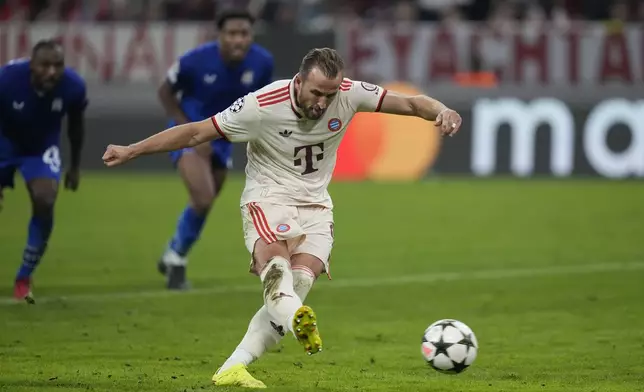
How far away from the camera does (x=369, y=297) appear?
11375mm

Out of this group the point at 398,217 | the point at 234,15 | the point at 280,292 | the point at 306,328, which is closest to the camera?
the point at 306,328

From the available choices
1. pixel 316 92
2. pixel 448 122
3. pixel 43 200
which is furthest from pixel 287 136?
pixel 43 200

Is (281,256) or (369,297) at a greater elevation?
(281,256)

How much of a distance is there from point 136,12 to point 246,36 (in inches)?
530

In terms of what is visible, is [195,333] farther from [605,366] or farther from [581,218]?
[581,218]

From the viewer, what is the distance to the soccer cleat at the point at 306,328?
6309 mm

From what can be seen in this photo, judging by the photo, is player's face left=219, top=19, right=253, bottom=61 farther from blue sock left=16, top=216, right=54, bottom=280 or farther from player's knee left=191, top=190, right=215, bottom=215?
blue sock left=16, top=216, right=54, bottom=280

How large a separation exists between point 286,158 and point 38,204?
3749 mm

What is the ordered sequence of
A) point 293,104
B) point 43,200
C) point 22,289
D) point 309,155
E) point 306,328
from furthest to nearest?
point 22,289 < point 43,200 < point 309,155 < point 293,104 < point 306,328

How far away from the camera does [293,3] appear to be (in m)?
24.4

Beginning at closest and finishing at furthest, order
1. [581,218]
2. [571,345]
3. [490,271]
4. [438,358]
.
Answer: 1. [438,358]
2. [571,345]
3. [490,271]
4. [581,218]

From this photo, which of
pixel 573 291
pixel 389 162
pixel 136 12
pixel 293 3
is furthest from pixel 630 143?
pixel 573 291

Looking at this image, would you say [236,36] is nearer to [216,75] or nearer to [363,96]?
[216,75]

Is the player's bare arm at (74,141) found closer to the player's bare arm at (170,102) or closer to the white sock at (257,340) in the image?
the player's bare arm at (170,102)
